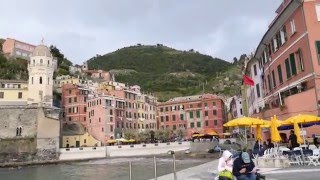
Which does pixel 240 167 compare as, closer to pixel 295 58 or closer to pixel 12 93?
pixel 295 58

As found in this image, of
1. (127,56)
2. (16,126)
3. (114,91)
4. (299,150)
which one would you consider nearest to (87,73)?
(114,91)

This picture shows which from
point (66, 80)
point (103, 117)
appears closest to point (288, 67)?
point (103, 117)

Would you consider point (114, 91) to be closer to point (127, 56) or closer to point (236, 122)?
point (236, 122)

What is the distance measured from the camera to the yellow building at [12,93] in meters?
73.1

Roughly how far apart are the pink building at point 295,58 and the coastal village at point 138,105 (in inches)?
2.4

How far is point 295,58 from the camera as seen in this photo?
74.8ft

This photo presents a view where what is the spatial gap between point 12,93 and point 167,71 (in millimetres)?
107878

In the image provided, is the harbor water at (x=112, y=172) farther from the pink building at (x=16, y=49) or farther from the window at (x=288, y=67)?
the pink building at (x=16, y=49)

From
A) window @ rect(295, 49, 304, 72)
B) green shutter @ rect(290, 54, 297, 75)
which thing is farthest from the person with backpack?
green shutter @ rect(290, 54, 297, 75)

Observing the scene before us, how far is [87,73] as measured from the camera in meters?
112

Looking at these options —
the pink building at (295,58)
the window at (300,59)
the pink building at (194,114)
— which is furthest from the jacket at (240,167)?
the pink building at (194,114)

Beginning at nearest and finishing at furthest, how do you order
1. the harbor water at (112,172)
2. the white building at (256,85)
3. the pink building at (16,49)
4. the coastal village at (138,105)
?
1. the coastal village at (138,105)
2. the harbor water at (112,172)
3. the white building at (256,85)
4. the pink building at (16,49)

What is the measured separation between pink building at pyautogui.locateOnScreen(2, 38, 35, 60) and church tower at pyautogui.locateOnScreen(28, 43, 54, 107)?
1199 inches

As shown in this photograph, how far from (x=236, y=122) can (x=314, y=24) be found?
778 cm
